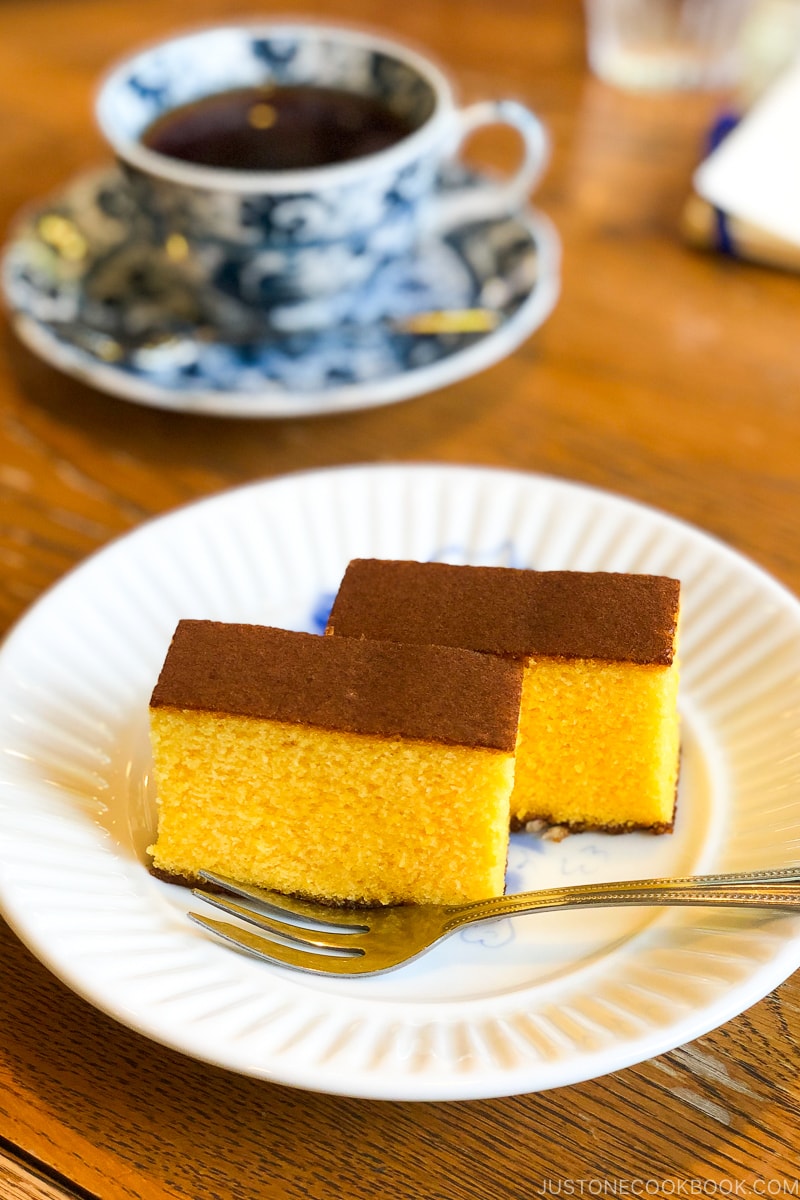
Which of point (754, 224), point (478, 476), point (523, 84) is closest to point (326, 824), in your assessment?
point (478, 476)

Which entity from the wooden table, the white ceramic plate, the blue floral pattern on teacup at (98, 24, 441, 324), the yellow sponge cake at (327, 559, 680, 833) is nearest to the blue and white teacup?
the blue floral pattern on teacup at (98, 24, 441, 324)

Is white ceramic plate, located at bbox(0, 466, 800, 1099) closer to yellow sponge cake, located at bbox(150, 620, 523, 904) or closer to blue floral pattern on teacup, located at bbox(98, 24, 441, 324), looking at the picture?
yellow sponge cake, located at bbox(150, 620, 523, 904)

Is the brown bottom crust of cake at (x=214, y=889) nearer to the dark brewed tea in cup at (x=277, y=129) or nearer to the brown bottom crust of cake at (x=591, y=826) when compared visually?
the brown bottom crust of cake at (x=591, y=826)

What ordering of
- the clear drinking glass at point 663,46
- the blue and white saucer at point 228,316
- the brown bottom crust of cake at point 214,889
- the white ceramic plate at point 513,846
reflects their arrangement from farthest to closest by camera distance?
1. the clear drinking glass at point 663,46
2. the blue and white saucer at point 228,316
3. the brown bottom crust of cake at point 214,889
4. the white ceramic plate at point 513,846

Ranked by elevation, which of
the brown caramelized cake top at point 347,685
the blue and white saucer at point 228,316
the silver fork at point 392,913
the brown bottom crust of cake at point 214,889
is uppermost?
the brown caramelized cake top at point 347,685

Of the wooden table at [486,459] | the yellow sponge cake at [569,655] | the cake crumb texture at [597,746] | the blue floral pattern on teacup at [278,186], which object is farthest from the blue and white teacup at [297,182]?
the cake crumb texture at [597,746]

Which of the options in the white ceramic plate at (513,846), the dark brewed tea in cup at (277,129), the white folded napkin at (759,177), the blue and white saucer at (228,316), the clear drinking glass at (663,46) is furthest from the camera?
the clear drinking glass at (663,46)
